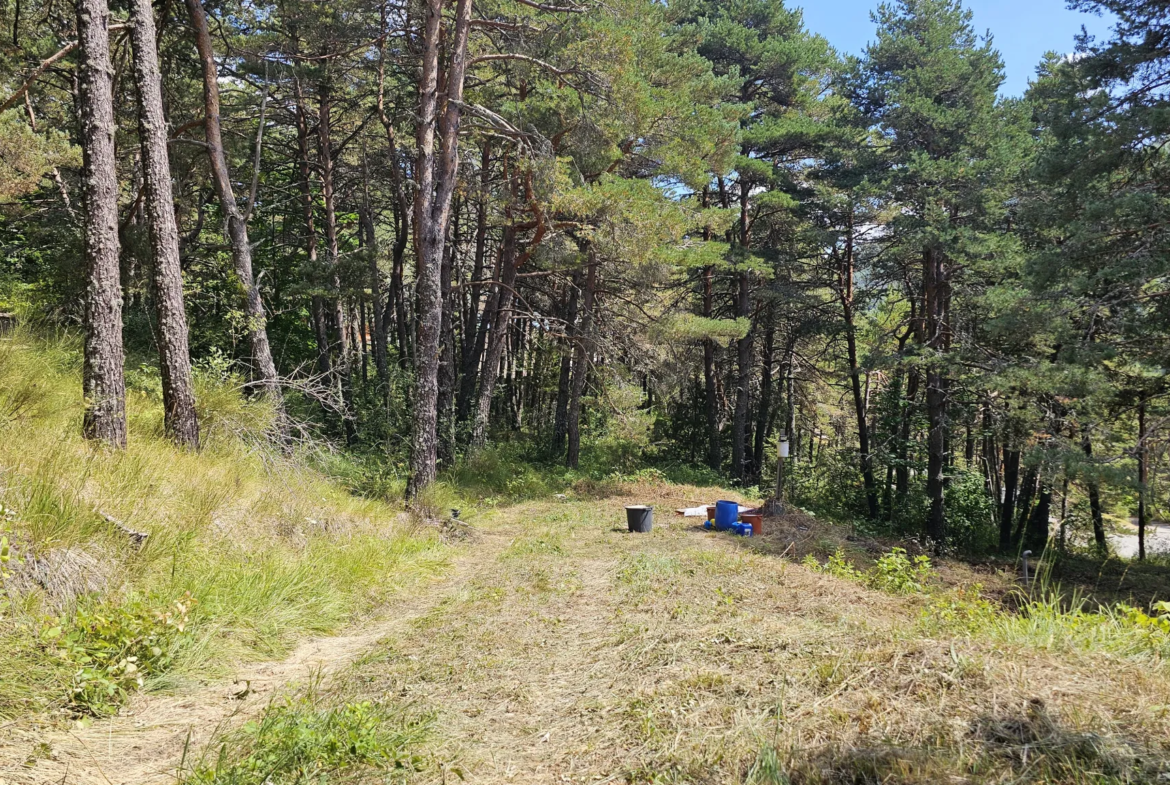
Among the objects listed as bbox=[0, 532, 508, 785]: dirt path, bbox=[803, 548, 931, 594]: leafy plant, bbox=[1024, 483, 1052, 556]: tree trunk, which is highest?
bbox=[0, 532, 508, 785]: dirt path

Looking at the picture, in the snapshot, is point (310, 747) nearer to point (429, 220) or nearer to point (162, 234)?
point (162, 234)

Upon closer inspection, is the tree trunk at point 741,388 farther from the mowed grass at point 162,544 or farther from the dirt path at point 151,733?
the dirt path at point 151,733

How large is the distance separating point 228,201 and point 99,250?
167 inches

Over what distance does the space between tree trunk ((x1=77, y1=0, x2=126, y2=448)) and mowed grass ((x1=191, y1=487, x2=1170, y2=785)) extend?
3287mm

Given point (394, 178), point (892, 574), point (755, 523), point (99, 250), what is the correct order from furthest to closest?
1. point (394, 178)
2. point (755, 523)
3. point (892, 574)
4. point (99, 250)

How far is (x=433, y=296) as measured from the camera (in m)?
8.77

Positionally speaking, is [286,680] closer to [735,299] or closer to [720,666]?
[720,666]

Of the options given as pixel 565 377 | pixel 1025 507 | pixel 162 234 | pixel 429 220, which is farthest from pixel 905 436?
pixel 162 234

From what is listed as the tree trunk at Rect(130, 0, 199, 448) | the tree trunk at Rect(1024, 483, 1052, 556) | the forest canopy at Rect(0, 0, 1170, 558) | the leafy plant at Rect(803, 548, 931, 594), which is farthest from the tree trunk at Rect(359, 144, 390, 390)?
the tree trunk at Rect(1024, 483, 1052, 556)

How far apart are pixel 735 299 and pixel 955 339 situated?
21.0ft

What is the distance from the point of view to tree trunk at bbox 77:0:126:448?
5.32m

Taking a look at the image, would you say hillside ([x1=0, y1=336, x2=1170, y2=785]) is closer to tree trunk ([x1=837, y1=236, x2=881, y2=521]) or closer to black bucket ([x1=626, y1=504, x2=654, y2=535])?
black bucket ([x1=626, y1=504, x2=654, y2=535])

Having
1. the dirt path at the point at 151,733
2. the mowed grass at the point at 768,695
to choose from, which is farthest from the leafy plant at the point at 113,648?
the mowed grass at the point at 768,695

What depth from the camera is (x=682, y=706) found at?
114 inches
